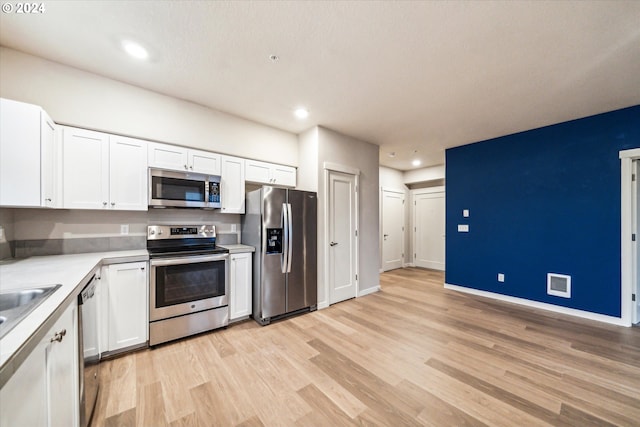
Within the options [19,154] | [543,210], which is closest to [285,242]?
[19,154]

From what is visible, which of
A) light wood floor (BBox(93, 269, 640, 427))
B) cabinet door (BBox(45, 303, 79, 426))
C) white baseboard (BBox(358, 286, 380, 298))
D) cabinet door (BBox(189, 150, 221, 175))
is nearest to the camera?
cabinet door (BBox(45, 303, 79, 426))

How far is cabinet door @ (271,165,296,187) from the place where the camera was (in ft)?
12.0

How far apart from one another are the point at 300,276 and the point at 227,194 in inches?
58.7

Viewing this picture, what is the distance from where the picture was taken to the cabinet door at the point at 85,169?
2250 millimetres

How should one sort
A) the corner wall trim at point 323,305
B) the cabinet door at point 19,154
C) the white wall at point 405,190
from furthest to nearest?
the white wall at point 405,190
the corner wall trim at point 323,305
the cabinet door at point 19,154

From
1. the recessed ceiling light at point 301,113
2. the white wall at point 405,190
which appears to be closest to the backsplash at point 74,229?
the recessed ceiling light at point 301,113

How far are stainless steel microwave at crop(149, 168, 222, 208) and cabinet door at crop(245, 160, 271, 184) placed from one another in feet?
1.58

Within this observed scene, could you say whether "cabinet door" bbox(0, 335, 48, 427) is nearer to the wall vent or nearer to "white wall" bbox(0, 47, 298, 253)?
"white wall" bbox(0, 47, 298, 253)

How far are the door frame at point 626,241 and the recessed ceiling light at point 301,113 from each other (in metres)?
4.09

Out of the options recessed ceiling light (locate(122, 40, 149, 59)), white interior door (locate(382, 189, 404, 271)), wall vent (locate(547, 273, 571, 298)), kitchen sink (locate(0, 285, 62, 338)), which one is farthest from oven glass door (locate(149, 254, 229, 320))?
wall vent (locate(547, 273, 571, 298))

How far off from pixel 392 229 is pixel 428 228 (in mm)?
1017

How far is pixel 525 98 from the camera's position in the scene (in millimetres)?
2812

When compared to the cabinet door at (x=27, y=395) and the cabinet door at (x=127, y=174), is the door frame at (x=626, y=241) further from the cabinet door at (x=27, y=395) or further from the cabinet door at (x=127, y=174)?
the cabinet door at (x=127, y=174)

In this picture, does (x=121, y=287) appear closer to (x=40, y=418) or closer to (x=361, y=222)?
(x=40, y=418)
